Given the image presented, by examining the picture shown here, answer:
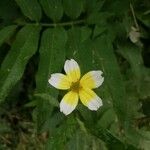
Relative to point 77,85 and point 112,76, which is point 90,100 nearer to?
point 77,85

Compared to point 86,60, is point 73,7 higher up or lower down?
higher up

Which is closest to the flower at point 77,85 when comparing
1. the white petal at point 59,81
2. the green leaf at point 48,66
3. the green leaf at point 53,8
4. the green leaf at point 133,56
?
the white petal at point 59,81

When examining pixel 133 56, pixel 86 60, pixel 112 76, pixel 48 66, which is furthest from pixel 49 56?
Answer: pixel 133 56

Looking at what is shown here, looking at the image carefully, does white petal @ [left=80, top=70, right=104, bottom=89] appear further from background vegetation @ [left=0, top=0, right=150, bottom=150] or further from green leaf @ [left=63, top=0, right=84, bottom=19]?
green leaf @ [left=63, top=0, right=84, bottom=19]

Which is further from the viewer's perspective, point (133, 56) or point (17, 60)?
point (133, 56)

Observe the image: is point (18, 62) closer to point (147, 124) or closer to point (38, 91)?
point (38, 91)

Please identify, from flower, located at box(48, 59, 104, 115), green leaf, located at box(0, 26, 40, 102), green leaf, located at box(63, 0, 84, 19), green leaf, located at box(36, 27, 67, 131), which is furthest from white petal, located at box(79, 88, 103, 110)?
green leaf, located at box(63, 0, 84, 19)

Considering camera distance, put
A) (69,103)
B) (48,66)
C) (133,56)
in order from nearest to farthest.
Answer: (69,103), (48,66), (133,56)

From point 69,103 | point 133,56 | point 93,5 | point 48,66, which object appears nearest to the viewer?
point 69,103
